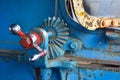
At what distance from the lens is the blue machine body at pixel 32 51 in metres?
1.49

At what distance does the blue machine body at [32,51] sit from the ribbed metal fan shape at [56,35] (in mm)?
31

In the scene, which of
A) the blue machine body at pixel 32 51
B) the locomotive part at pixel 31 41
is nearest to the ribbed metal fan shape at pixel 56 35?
the blue machine body at pixel 32 51

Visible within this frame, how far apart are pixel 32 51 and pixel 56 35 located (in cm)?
18

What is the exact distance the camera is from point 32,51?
1.41m

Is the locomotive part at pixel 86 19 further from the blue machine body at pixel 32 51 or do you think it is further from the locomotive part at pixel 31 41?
the locomotive part at pixel 31 41

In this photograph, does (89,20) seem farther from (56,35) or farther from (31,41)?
(31,41)

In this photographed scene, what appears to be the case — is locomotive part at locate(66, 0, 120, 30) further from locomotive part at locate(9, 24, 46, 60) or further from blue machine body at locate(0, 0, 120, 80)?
locomotive part at locate(9, 24, 46, 60)

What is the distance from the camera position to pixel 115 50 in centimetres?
149

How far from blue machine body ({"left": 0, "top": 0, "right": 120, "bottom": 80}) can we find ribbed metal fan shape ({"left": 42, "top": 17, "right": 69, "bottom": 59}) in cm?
3

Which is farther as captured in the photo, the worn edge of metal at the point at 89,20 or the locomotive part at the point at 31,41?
the worn edge of metal at the point at 89,20

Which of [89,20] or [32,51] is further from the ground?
[89,20]

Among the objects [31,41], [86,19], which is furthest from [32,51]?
[86,19]

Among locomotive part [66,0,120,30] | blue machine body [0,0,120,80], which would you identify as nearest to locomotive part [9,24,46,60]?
blue machine body [0,0,120,80]

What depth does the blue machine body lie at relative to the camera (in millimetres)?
1487
